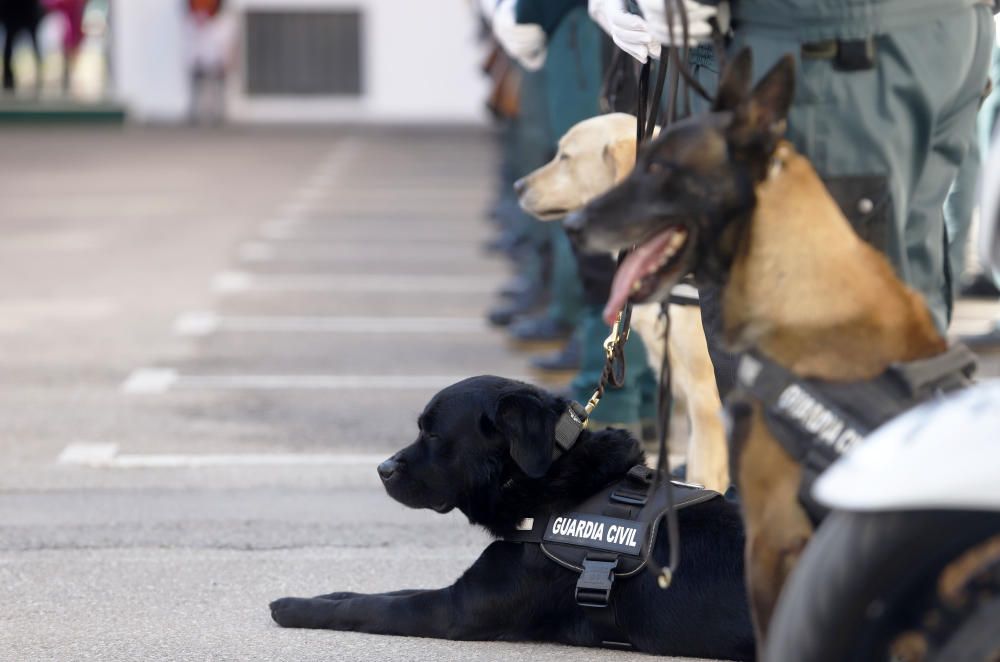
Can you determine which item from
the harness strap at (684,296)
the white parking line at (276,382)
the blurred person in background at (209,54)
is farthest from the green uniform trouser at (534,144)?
the blurred person in background at (209,54)

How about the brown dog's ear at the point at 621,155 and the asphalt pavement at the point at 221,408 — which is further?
the brown dog's ear at the point at 621,155

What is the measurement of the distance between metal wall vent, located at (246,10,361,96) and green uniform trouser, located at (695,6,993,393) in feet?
84.6

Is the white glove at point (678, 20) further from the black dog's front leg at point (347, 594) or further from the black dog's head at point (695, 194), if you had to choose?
the black dog's front leg at point (347, 594)

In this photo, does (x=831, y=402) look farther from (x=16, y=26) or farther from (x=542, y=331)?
(x=16, y=26)

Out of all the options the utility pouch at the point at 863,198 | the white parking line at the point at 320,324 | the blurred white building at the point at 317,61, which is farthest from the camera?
the blurred white building at the point at 317,61

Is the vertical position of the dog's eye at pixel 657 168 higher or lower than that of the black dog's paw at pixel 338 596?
higher

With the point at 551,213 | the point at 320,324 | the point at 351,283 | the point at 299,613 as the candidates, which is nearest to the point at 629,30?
the point at 299,613

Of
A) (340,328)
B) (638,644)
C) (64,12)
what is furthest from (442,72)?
(638,644)

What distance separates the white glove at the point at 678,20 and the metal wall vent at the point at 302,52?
26.2m

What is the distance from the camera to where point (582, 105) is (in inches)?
254

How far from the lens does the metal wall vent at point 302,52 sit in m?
29.0

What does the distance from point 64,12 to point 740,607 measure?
27741 millimetres

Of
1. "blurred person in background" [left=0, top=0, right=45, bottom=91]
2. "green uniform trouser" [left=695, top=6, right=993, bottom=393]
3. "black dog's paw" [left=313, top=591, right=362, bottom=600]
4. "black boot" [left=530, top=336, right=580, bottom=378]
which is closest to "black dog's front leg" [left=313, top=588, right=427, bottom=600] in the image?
"black dog's paw" [left=313, top=591, right=362, bottom=600]

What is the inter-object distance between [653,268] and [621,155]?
2579mm
